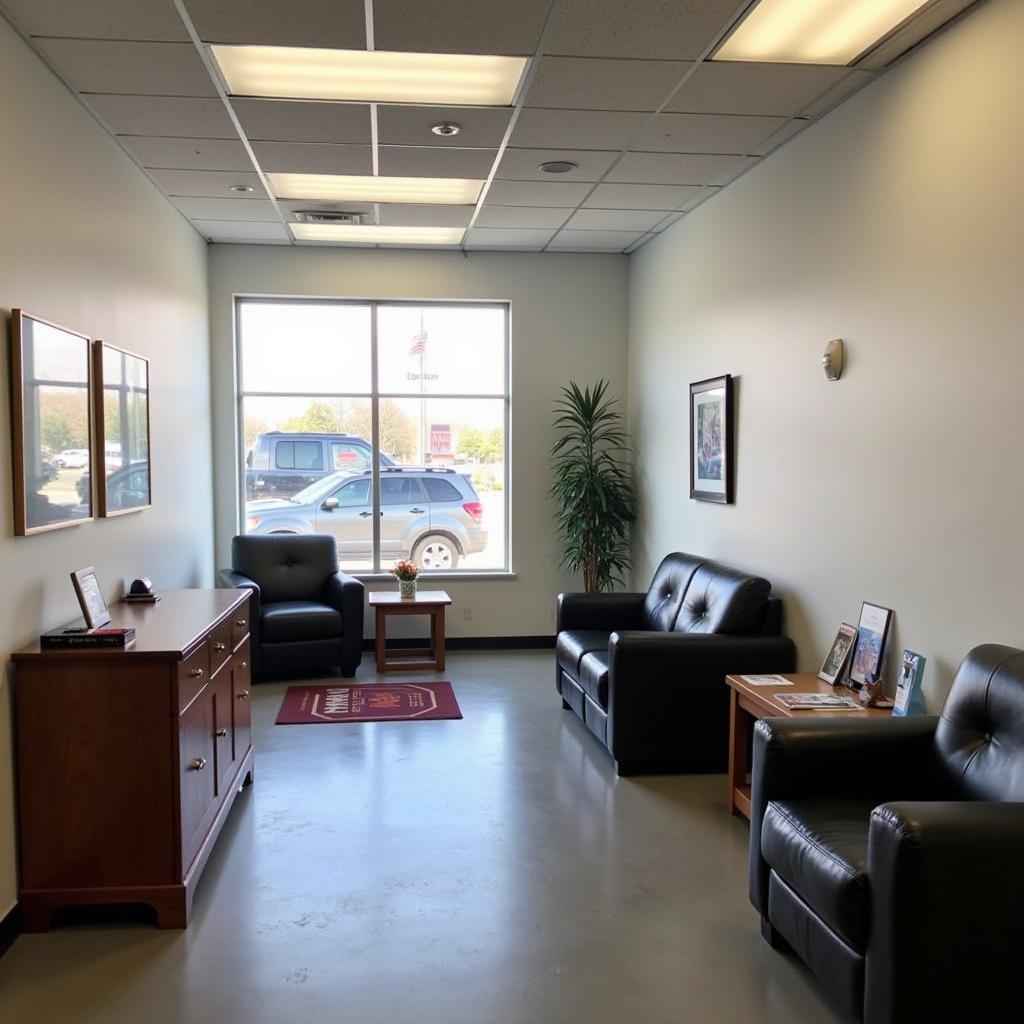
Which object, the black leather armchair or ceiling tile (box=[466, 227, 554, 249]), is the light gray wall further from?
the black leather armchair

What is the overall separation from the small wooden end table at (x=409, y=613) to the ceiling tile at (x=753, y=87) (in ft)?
12.1

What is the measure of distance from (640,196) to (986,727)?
371 centimetres

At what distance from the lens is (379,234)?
6.31 meters

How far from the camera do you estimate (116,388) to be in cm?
396

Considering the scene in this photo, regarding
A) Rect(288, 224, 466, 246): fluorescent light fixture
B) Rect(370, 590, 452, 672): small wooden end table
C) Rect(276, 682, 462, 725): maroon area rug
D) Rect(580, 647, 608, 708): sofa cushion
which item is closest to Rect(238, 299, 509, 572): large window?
Rect(288, 224, 466, 246): fluorescent light fixture

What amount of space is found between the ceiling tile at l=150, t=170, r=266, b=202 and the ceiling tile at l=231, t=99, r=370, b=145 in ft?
2.11

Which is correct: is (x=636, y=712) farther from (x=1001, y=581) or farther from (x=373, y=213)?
(x=373, y=213)

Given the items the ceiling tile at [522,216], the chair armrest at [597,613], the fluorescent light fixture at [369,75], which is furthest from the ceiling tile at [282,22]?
the chair armrest at [597,613]

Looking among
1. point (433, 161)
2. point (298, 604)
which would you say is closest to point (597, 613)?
point (298, 604)

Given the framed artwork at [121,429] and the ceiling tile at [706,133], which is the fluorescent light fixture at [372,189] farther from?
the framed artwork at [121,429]

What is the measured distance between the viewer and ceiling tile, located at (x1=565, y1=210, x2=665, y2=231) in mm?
5617

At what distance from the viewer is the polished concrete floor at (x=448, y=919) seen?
243cm

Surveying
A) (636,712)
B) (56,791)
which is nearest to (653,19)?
(636,712)

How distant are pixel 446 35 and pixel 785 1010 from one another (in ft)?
10.9
